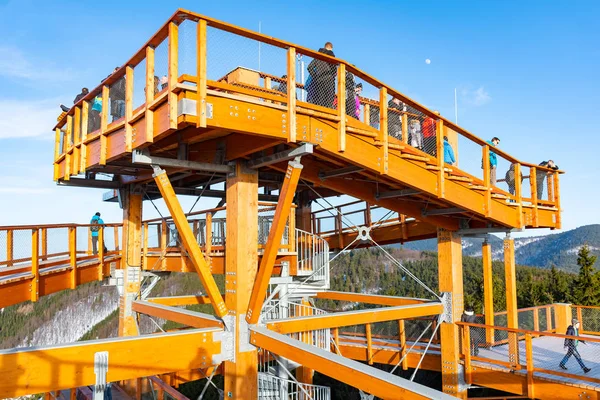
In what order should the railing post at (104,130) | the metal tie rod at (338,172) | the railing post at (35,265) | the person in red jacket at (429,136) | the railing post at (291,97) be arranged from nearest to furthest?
the railing post at (291,97)
the railing post at (104,130)
the metal tie rod at (338,172)
the person in red jacket at (429,136)
the railing post at (35,265)

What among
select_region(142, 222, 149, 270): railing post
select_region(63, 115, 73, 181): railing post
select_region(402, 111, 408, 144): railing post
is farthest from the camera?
select_region(142, 222, 149, 270): railing post

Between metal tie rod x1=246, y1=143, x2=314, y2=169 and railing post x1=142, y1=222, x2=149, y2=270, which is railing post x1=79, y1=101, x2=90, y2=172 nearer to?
metal tie rod x1=246, y1=143, x2=314, y2=169

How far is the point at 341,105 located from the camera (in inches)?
313

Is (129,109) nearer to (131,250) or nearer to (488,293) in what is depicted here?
(131,250)

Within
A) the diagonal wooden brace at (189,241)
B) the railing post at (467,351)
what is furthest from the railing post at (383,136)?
the railing post at (467,351)

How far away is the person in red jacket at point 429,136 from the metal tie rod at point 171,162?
5114 millimetres

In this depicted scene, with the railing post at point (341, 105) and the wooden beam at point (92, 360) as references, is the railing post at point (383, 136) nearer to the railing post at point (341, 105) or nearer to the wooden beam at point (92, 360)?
the railing post at point (341, 105)

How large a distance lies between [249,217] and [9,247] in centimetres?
688

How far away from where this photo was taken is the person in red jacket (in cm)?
1141

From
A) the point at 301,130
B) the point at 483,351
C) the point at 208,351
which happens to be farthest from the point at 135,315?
the point at 483,351

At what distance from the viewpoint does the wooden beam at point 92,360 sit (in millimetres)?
6332

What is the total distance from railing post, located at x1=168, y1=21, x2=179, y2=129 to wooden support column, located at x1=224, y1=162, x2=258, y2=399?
6.34 feet

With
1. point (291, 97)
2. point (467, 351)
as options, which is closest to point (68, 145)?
point (291, 97)

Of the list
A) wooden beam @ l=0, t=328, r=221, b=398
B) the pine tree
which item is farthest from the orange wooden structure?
the pine tree
